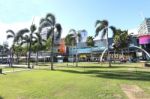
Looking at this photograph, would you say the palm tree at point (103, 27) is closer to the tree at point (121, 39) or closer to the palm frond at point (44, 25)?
the palm frond at point (44, 25)

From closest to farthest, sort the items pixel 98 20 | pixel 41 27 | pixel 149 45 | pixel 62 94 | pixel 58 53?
pixel 62 94 → pixel 41 27 → pixel 98 20 → pixel 149 45 → pixel 58 53

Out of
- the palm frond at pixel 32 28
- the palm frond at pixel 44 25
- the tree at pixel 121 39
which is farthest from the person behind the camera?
the tree at pixel 121 39

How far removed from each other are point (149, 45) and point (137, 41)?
7.48 meters

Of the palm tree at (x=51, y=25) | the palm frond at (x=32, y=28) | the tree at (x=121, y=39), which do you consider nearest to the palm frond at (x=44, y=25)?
the palm tree at (x=51, y=25)

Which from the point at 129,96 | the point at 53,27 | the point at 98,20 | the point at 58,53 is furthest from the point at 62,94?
the point at 58,53

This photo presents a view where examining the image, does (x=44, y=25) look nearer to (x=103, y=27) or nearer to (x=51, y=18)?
(x=51, y=18)

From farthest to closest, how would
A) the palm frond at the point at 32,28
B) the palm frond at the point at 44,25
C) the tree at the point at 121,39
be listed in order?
the tree at the point at 121,39
the palm frond at the point at 32,28
the palm frond at the point at 44,25

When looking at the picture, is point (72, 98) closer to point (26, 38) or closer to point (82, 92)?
point (82, 92)

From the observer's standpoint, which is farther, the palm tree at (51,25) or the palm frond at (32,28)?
the palm frond at (32,28)

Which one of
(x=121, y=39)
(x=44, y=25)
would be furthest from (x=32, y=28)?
(x=121, y=39)

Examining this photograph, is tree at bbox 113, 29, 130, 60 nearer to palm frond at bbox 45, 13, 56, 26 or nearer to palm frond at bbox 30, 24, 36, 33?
palm frond at bbox 30, 24, 36, 33

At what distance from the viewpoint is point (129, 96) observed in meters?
18.7

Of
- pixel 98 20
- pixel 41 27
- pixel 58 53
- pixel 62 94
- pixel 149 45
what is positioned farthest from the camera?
pixel 58 53

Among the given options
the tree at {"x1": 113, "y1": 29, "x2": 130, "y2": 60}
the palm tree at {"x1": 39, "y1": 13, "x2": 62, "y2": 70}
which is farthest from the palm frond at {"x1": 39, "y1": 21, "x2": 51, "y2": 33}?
the tree at {"x1": 113, "y1": 29, "x2": 130, "y2": 60}
